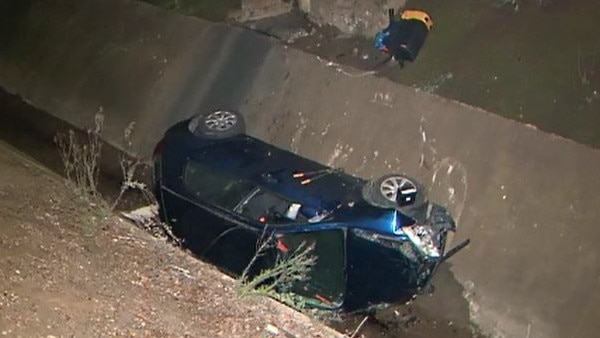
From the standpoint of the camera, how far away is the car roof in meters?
9.37

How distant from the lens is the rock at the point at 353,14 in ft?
40.5

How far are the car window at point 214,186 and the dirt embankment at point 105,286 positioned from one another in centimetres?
167

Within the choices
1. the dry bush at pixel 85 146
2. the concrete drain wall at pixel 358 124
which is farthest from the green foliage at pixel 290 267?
the dry bush at pixel 85 146

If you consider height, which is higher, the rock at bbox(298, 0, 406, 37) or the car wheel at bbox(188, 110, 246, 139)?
the rock at bbox(298, 0, 406, 37)

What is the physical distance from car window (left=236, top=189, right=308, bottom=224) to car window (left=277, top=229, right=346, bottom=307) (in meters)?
0.21

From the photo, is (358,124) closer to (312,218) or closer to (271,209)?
(271,209)

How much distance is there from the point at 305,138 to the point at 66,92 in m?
4.55

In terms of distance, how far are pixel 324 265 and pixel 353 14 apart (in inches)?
180

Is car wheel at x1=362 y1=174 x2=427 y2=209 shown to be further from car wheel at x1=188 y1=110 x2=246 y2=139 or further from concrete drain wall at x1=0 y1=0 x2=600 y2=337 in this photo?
car wheel at x1=188 y1=110 x2=246 y2=139

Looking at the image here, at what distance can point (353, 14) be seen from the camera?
1262 centimetres

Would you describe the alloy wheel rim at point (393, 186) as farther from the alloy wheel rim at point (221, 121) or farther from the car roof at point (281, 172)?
the alloy wheel rim at point (221, 121)

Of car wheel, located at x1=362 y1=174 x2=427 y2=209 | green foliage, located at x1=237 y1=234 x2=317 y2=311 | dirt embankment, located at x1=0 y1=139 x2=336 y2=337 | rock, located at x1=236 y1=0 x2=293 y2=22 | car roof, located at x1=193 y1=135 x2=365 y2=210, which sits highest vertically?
rock, located at x1=236 y1=0 x2=293 y2=22

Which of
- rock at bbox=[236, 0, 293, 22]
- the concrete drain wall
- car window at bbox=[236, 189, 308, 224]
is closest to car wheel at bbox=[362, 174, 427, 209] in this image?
car window at bbox=[236, 189, 308, 224]

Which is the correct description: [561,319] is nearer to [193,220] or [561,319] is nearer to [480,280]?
[480,280]
